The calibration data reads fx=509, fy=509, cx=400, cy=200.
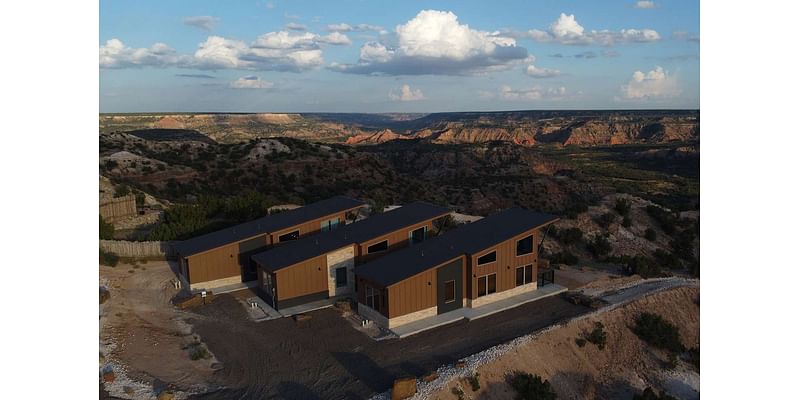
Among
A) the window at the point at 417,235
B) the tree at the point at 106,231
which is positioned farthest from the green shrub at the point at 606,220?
the tree at the point at 106,231

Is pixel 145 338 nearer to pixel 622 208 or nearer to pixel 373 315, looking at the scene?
pixel 373 315

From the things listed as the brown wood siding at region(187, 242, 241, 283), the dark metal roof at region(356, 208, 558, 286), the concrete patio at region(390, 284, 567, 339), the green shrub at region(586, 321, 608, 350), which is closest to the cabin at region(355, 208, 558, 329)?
the dark metal roof at region(356, 208, 558, 286)

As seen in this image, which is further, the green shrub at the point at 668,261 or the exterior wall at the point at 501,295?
the green shrub at the point at 668,261

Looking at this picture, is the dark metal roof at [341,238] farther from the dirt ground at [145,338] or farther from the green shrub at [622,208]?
the green shrub at [622,208]

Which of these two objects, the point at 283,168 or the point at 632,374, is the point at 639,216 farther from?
the point at 283,168

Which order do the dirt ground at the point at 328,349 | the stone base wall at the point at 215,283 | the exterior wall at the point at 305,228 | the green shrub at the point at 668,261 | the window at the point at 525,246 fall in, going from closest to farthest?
the dirt ground at the point at 328,349 → the window at the point at 525,246 → the stone base wall at the point at 215,283 → the exterior wall at the point at 305,228 → the green shrub at the point at 668,261

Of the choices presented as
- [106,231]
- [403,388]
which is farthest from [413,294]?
[106,231]
